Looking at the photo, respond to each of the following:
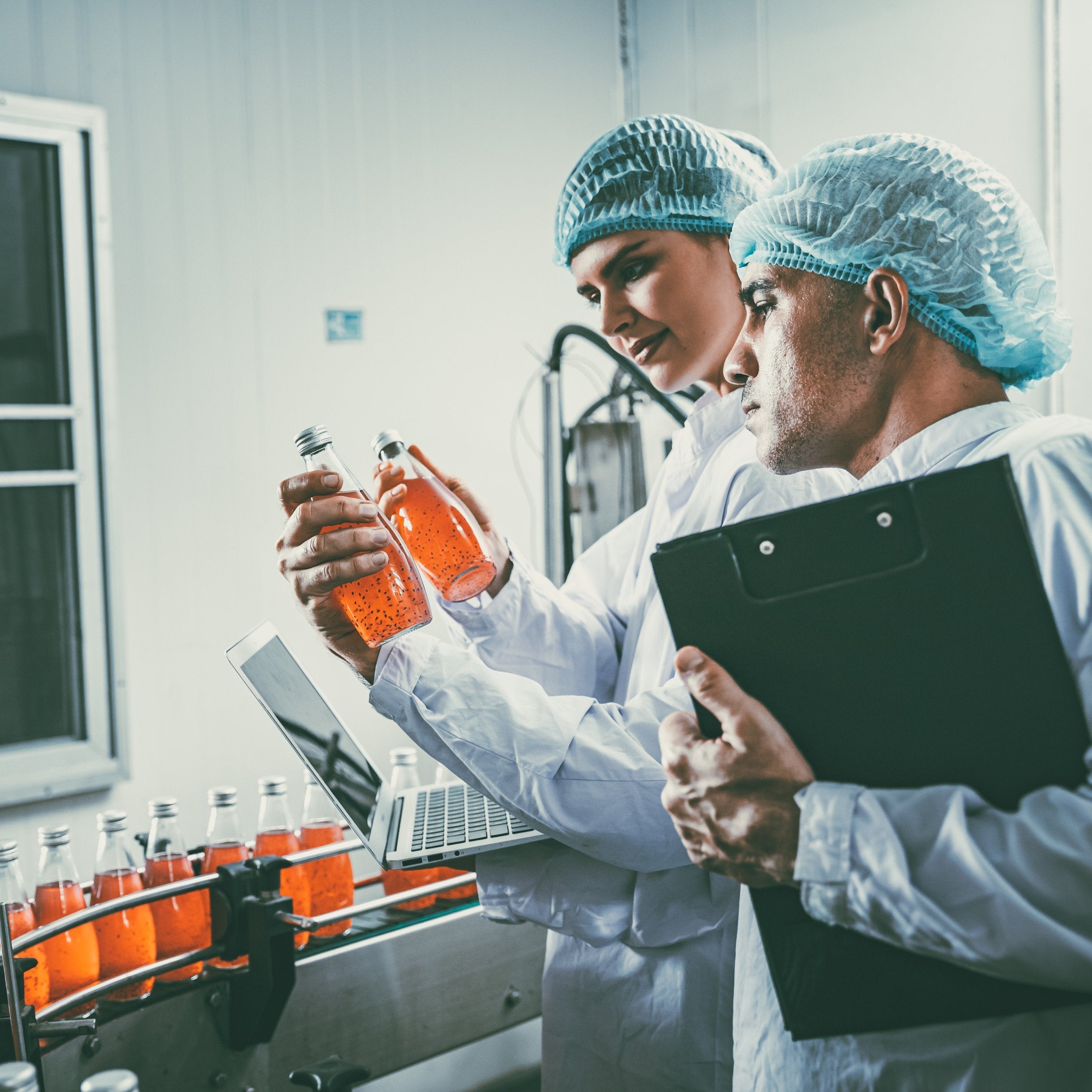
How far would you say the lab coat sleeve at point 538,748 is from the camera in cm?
92

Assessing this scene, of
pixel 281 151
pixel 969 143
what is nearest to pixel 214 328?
pixel 281 151

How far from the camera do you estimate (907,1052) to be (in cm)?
74

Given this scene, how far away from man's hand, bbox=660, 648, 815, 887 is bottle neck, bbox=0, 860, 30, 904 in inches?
33.7

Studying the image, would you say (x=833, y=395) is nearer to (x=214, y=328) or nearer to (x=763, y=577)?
(x=763, y=577)

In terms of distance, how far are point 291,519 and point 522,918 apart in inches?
19.9

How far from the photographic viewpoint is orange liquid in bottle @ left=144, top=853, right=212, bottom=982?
1258 mm

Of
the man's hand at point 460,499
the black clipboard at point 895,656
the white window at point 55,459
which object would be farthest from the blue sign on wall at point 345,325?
the black clipboard at point 895,656

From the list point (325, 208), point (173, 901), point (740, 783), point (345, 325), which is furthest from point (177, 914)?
point (325, 208)

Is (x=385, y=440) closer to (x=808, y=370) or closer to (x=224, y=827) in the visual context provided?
(x=808, y=370)

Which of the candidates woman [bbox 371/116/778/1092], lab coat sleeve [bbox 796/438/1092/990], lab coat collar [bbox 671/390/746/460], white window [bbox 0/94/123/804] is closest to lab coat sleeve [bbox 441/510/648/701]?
woman [bbox 371/116/778/1092]

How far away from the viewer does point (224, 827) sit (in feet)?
4.49

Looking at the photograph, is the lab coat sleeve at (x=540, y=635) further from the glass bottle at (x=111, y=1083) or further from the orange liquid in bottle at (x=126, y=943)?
the glass bottle at (x=111, y=1083)

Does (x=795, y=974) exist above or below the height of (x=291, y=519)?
below

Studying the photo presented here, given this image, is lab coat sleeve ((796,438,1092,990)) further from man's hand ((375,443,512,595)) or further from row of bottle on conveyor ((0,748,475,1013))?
row of bottle on conveyor ((0,748,475,1013))
